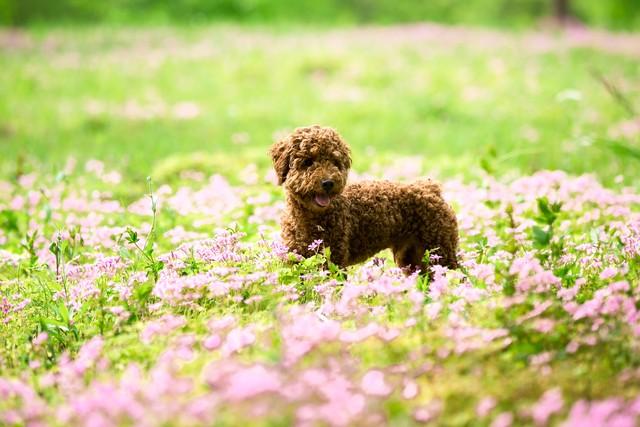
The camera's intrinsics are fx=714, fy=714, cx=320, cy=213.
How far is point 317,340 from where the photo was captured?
9.48 ft

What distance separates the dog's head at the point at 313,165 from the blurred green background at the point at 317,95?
Answer: 4.73ft

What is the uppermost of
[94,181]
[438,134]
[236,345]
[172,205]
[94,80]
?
[94,80]

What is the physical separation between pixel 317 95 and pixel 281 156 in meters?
10.2

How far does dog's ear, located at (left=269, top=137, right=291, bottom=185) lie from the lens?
14.6 ft

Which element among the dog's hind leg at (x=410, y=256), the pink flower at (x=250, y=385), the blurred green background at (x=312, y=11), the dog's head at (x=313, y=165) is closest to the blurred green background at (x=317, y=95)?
the dog's hind leg at (x=410, y=256)

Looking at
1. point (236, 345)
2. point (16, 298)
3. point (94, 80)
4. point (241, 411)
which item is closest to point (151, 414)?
point (241, 411)

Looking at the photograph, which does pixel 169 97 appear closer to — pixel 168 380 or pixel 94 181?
pixel 94 181

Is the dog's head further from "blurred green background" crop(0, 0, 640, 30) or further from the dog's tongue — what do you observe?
"blurred green background" crop(0, 0, 640, 30)

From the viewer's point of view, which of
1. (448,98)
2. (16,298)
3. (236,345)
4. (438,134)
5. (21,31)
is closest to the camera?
(236,345)

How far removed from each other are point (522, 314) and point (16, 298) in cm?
315

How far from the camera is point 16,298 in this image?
15.1 feet

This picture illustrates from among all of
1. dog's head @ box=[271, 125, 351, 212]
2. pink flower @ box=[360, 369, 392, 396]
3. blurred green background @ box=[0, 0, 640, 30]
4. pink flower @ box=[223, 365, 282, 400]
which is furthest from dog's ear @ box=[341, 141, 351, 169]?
blurred green background @ box=[0, 0, 640, 30]

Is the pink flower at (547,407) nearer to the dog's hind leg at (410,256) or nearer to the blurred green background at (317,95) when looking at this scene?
the blurred green background at (317,95)

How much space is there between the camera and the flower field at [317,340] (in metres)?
2.51
